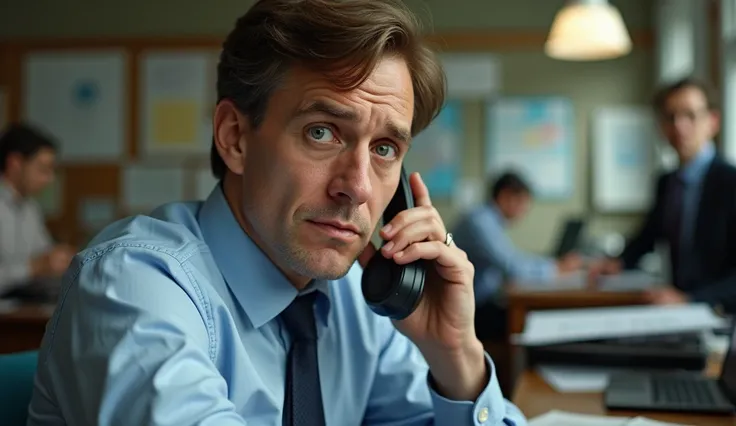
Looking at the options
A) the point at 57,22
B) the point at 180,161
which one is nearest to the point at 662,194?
the point at 180,161

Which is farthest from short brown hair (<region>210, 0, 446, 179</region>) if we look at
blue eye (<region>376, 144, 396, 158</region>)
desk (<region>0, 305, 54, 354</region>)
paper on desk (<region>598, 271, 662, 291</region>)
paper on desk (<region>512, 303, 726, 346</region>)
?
paper on desk (<region>598, 271, 662, 291</region>)

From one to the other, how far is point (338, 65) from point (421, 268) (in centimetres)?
34

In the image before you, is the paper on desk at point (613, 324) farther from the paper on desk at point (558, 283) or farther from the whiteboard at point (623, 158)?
the whiteboard at point (623, 158)

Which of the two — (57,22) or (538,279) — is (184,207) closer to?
(538,279)

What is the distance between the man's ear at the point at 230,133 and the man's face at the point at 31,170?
342 centimetres

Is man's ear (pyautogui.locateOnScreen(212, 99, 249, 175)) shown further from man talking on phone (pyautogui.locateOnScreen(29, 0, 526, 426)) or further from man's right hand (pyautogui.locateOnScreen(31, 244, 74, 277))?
man's right hand (pyautogui.locateOnScreen(31, 244, 74, 277))

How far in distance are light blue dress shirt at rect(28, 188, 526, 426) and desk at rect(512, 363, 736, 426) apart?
0.27 metres

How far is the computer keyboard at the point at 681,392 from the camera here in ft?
4.93

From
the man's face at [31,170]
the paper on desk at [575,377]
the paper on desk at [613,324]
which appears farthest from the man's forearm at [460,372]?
the man's face at [31,170]

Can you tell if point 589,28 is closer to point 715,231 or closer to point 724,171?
point 724,171

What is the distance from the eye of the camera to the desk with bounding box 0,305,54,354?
327cm

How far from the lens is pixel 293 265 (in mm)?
1109

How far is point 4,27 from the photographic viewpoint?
648 cm

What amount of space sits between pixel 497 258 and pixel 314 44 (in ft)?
13.4
